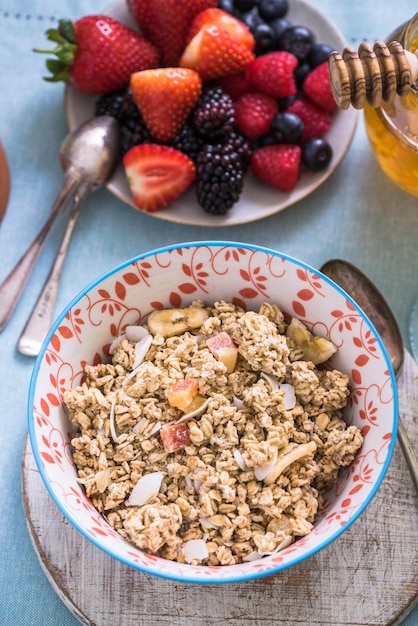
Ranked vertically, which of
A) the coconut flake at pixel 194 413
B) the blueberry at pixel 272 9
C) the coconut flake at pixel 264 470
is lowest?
the coconut flake at pixel 264 470

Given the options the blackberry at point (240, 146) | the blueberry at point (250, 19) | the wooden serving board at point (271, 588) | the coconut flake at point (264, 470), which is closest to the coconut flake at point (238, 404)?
the coconut flake at point (264, 470)

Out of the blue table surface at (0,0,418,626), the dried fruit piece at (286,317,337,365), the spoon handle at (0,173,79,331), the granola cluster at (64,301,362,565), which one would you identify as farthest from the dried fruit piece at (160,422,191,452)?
the spoon handle at (0,173,79,331)

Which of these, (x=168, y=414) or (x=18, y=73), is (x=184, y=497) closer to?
(x=168, y=414)

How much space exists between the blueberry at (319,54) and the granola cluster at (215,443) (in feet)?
2.33

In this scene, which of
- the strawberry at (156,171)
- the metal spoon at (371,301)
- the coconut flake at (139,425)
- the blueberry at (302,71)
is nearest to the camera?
the coconut flake at (139,425)

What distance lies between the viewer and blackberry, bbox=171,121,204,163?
1574 mm

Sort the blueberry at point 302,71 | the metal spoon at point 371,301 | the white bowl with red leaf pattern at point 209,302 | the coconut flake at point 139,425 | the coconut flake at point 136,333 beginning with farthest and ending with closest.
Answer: the blueberry at point 302,71 → the metal spoon at point 371,301 → the coconut flake at point 136,333 → the coconut flake at point 139,425 → the white bowl with red leaf pattern at point 209,302

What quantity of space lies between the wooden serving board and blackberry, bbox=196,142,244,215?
0.70 metres

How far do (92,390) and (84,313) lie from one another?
5.3 inches

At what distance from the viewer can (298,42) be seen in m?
1.62

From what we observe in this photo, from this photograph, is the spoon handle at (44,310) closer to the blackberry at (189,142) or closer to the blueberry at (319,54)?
the blackberry at (189,142)

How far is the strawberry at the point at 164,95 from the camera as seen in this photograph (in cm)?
155

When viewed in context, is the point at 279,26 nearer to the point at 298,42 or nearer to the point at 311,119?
the point at 298,42

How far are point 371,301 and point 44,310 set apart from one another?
0.69 meters
